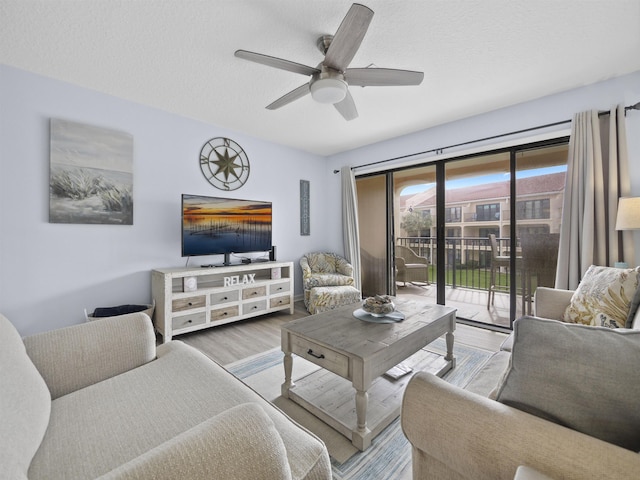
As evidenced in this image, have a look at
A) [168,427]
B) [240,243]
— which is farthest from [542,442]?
[240,243]

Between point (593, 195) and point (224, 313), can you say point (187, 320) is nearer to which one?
point (224, 313)

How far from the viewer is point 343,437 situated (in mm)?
1506

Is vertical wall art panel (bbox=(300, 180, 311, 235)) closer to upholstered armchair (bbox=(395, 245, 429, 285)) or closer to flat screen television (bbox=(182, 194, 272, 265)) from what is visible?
flat screen television (bbox=(182, 194, 272, 265))

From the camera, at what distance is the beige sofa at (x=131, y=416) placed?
0.60 m

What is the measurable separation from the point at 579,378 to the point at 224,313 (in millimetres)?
3027

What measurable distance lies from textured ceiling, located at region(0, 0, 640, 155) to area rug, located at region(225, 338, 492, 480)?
96.2 inches

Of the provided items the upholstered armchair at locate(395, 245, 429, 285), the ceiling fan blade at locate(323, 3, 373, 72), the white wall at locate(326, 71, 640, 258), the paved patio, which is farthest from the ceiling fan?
the paved patio

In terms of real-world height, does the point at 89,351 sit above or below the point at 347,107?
below

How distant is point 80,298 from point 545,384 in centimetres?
347

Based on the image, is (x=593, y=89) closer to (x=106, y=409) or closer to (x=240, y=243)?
(x=240, y=243)

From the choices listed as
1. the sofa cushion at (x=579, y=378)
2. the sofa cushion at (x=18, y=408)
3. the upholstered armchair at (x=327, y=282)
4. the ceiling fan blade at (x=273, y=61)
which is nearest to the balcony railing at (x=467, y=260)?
the upholstered armchair at (x=327, y=282)

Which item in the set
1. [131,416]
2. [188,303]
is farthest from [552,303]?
[188,303]

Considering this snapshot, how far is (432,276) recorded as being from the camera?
3818 millimetres

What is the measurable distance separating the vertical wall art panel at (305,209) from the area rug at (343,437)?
2.44m
